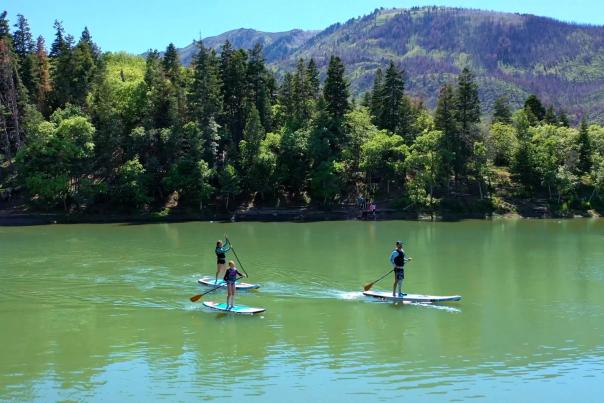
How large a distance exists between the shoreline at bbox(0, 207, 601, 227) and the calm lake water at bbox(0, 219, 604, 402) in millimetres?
22941

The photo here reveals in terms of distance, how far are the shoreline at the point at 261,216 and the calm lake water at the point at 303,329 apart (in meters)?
22.9

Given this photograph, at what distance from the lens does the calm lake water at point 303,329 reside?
52.2ft

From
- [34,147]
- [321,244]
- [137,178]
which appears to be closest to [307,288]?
[321,244]

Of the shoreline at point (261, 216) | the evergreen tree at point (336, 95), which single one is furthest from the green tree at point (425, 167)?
the evergreen tree at point (336, 95)

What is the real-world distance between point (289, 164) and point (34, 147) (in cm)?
2753

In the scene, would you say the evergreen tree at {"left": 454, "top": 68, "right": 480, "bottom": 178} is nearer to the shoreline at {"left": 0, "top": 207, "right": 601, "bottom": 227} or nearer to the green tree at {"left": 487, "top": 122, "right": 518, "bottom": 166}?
the green tree at {"left": 487, "top": 122, "right": 518, "bottom": 166}

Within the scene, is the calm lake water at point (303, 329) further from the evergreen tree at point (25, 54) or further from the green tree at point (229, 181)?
the evergreen tree at point (25, 54)

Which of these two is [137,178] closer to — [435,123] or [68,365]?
[435,123]

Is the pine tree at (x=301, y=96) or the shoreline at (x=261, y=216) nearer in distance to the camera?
the shoreline at (x=261, y=216)

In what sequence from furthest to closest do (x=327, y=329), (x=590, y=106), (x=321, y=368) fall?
(x=590, y=106) < (x=327, y=329) < (x=321, y=368)

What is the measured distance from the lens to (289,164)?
68438 millimetres

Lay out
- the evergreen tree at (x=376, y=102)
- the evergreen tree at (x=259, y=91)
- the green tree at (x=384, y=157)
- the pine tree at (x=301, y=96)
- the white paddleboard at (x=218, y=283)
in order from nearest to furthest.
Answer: the white paddleboard at (x=218, y=283), the green tree at (x=384, y=157), the pine tree at (x=301, y=96), the evergreen tree at (x=259, y=91), the evergreen tree at (x=376, y=102)

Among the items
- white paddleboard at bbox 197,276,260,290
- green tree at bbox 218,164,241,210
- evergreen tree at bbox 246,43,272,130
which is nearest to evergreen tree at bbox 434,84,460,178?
evergreen tree at bbox 246,43,272,130

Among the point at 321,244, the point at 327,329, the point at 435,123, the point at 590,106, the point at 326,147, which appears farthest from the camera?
the point at 590,106
